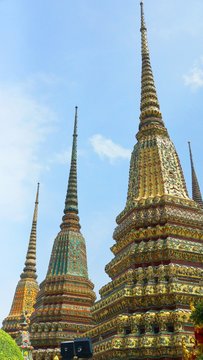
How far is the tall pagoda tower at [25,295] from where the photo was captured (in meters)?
33.7

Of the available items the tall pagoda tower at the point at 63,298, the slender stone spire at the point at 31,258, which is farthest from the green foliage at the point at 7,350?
the slender stone spire at the point at 31,258

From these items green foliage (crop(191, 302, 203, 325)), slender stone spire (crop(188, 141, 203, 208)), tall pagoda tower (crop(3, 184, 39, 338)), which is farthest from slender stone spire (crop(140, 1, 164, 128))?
tall pagoda tower (crop(3, 184, 39, 338))

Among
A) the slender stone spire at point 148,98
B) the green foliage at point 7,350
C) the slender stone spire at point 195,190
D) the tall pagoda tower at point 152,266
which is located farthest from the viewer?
the slender stone spire at point 195,190

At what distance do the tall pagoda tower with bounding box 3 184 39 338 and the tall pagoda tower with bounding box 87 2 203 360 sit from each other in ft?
52.5

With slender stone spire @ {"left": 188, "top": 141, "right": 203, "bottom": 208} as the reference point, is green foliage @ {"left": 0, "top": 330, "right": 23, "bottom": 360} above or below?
below

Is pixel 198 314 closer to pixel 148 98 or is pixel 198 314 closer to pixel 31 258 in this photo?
pixel 148 98

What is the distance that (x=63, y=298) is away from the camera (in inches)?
1055

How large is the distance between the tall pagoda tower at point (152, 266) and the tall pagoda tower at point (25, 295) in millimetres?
16009

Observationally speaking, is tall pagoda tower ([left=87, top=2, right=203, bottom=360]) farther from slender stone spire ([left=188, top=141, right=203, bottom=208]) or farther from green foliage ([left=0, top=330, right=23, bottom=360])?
slender stone spire ([left=188, top=141, right=203, bottom=208])

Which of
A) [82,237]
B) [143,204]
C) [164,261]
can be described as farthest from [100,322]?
[82,237]

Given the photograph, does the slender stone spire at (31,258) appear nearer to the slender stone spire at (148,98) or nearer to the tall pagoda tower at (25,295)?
the tall pagoda tower at (25,295)

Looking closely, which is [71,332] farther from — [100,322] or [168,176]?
[168,176]

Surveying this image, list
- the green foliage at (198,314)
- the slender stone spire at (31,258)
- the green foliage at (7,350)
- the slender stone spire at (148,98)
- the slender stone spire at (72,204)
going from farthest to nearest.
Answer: the slender stone spire at (31,258), the slender stone spire at (72,204), the slender stone spire at (148,98), the green foliage at (7,350), the green foliage at (198,314)

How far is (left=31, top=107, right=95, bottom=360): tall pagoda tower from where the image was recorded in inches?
1002
